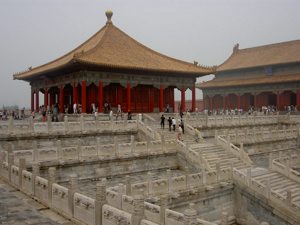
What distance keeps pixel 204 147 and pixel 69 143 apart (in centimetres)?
827

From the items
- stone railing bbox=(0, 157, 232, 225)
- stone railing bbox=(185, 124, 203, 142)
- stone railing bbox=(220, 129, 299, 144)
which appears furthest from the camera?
stone railing bbox=(220, 129, 299, 144)

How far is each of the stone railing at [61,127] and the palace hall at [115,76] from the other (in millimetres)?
6696

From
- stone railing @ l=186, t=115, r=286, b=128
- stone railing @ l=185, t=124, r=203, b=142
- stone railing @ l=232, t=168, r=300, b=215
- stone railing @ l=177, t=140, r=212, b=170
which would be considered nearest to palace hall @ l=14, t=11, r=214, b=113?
stone railing @ l=186, t=115, r=286, b=128

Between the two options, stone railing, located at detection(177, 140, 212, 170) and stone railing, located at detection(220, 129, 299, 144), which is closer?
stone railing, located at detection(177, 140, 212, 170)

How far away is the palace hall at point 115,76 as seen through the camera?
91.2 ft

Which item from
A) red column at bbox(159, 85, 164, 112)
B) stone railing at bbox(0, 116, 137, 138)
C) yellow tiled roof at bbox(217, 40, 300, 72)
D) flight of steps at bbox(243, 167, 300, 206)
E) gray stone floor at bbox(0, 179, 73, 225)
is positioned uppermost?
yellow tiled roof at bbox(217, 40, 300, 72)

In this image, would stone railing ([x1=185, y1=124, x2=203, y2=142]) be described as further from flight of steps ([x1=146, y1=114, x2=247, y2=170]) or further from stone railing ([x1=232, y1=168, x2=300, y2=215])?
stone railing ([x1=232, y1=168, x2=300, y2=215])

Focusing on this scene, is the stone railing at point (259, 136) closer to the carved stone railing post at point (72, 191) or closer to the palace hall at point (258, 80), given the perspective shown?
the palace hall at point (258, 80)

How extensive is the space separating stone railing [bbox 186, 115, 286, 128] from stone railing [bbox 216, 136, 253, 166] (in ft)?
11.4

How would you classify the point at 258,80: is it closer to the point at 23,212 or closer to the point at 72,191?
the point at 72,191

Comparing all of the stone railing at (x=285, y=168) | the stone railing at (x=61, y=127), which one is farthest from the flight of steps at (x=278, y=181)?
the stone railing at (x=61, y=127)

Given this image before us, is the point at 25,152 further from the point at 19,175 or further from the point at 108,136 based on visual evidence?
the point at 108,136

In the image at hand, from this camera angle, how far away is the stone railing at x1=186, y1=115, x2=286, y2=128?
1025 inches

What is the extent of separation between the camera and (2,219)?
9.13 meters
